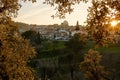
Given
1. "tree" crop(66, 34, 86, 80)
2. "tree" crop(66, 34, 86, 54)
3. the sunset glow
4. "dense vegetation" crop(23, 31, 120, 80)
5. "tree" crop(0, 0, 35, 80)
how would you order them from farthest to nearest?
"tree" crop(66, 34, 86, 54) → "tree" crop(66, 34, 86, 80) → "dense vegetation" crop(23, 31, 120, 80) → "tree" crop(0, 0, 35, 80) → the sunset glow

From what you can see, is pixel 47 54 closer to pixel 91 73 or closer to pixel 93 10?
pixel 91 73

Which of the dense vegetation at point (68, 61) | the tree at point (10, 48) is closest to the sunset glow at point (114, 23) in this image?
the tree at point (10, 48)

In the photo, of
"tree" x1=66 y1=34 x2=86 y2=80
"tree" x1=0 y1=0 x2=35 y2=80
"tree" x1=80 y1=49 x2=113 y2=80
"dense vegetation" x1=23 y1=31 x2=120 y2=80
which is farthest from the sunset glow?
"tree" x1=66 y1=34 x2=86 y2=80

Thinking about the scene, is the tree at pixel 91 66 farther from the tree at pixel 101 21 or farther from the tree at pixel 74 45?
the tree at pixel 74 45

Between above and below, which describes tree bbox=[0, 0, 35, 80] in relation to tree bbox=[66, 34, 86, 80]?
above

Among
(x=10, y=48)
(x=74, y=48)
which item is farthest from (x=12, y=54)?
(x=74, y=48)

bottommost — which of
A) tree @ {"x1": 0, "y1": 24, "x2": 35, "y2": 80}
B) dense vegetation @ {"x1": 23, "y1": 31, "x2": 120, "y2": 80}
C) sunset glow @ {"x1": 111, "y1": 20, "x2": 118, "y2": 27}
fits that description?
dense vegetation @ {"x1": 23, "y1": 31, "x2": 120, "y2": 80}

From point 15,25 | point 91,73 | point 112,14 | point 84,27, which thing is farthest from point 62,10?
point 91,73

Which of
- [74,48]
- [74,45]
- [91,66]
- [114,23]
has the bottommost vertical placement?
[74,48]

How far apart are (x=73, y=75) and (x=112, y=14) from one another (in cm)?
9829

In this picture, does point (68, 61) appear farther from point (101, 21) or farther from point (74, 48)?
point (101, 21)

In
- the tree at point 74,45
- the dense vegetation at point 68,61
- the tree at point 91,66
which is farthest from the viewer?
the tree at point 74,45

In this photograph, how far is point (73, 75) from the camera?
11119 centimetres

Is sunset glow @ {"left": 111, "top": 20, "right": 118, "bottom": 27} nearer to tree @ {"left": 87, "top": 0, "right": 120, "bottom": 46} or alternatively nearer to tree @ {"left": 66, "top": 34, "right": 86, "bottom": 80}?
tree @ {"left": 87, "top": 0, "right": 120, "bottom": 46}
